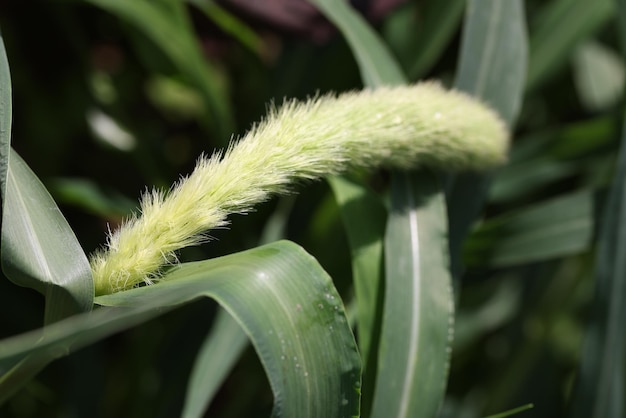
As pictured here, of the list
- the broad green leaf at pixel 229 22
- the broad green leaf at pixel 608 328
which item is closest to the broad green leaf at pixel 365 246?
the broad green leaf at pixel 608 328

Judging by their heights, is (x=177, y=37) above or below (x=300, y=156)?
above

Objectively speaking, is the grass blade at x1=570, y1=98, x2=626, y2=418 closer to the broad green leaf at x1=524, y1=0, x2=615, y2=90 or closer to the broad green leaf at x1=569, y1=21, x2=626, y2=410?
the broad green leaf at x1=569, y1=21, x2=626, y2=410

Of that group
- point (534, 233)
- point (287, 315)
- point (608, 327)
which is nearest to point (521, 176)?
point (534, 233)

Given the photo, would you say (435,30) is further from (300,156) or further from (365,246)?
(300,156)

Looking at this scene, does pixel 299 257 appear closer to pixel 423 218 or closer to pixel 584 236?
pixel 423 218

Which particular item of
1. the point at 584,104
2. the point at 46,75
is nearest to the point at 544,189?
the point at 584,104

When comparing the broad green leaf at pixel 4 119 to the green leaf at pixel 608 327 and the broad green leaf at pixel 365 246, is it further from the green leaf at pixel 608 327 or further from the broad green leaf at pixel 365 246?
the green leaf at pixel 608 327
